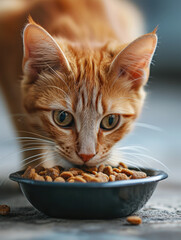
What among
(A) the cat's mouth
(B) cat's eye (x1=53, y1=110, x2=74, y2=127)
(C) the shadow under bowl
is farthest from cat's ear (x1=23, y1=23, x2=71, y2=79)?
(C) the shadow under bowl

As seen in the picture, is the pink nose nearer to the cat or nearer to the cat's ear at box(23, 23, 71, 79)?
the cat

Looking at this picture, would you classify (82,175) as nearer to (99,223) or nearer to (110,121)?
(99,223)

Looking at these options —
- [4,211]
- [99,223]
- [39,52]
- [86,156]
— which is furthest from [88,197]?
[39,52]

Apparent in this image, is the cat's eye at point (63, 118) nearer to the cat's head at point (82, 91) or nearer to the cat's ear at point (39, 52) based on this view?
the cat's head at point (82, 91)

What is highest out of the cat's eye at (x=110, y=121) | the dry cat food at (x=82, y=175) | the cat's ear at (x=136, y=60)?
the cat's ear at (x=136, y=60)

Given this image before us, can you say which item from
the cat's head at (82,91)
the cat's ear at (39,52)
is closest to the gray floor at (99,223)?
the cat's head at (82,91)

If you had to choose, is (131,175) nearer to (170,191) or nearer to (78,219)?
(78,219)
